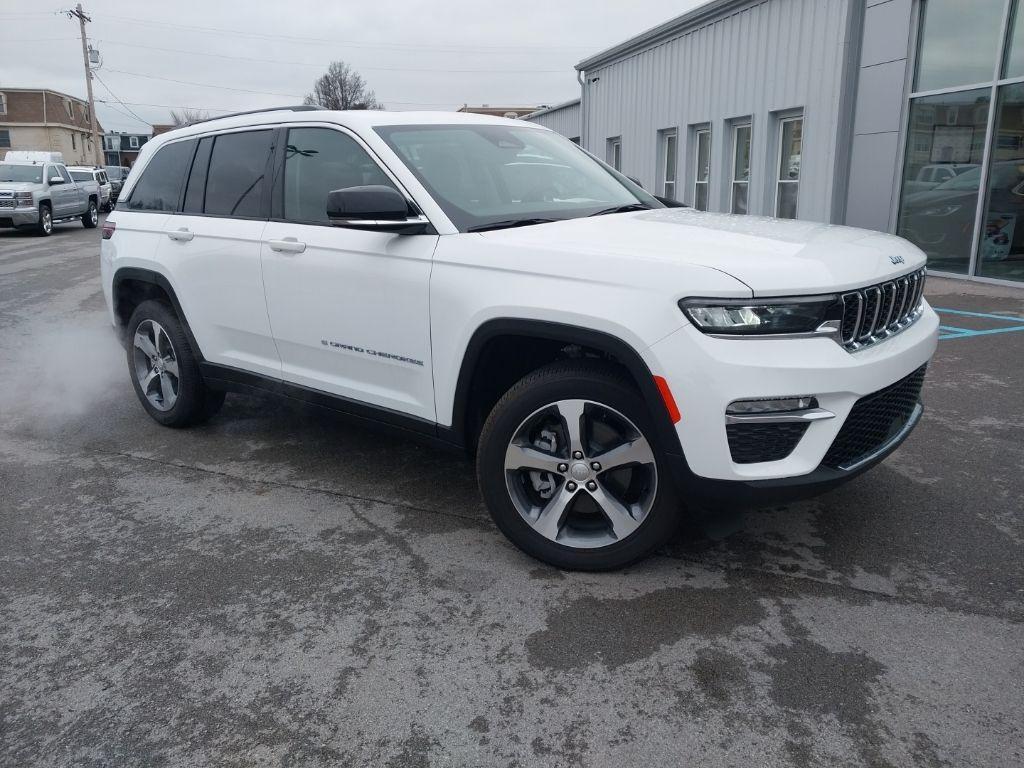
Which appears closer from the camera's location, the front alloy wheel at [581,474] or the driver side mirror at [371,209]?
the front alloy wheel at [581,474]

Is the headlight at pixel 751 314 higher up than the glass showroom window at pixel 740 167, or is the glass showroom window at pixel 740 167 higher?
the glass showroom window at pixel 740 167

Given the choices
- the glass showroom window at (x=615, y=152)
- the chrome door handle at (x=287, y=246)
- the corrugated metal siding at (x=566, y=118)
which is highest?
the corrugated metal siding at (x=566, y=118)

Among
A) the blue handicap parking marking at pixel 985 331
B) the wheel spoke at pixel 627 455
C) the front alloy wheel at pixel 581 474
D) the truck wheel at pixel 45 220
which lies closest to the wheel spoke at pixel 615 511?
the front alloy wheel at pixel 581 474

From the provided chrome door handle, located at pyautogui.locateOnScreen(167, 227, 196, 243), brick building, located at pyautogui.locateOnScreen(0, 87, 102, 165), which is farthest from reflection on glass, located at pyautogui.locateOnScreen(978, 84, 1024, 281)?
brick building, located at pyautogui.locateOnScreen(0, 87, 102, 165)

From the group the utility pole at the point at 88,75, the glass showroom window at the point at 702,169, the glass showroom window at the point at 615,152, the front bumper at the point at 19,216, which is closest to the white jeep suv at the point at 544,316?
the glass showroom window at the point at 702,169

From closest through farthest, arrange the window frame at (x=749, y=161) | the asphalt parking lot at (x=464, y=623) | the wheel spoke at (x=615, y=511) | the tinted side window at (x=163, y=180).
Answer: the asphalt parking lot at (x=464, y=623), the wheel spoke at (x=615, y=511), the tinted side window at (x=163, y=180), the window frame at (x=749, y=161)

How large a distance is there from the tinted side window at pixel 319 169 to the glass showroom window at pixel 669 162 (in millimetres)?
14730

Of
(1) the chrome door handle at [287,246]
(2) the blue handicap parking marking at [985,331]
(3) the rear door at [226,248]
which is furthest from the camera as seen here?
(2) the blue handicap parking marking at [985,331]

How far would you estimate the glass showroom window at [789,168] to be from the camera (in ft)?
45.5

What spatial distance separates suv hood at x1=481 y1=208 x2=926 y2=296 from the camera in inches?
110

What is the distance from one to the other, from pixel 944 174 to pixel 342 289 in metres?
9.99

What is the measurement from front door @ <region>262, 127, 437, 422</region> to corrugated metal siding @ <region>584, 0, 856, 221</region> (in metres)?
10.5

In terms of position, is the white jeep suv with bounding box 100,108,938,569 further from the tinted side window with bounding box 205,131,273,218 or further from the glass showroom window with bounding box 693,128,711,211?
the glass showroom window with bounding box 693,128,711,211

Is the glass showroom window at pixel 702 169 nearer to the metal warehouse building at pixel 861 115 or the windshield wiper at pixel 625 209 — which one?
the metal warehouse building at pixel 861 115
